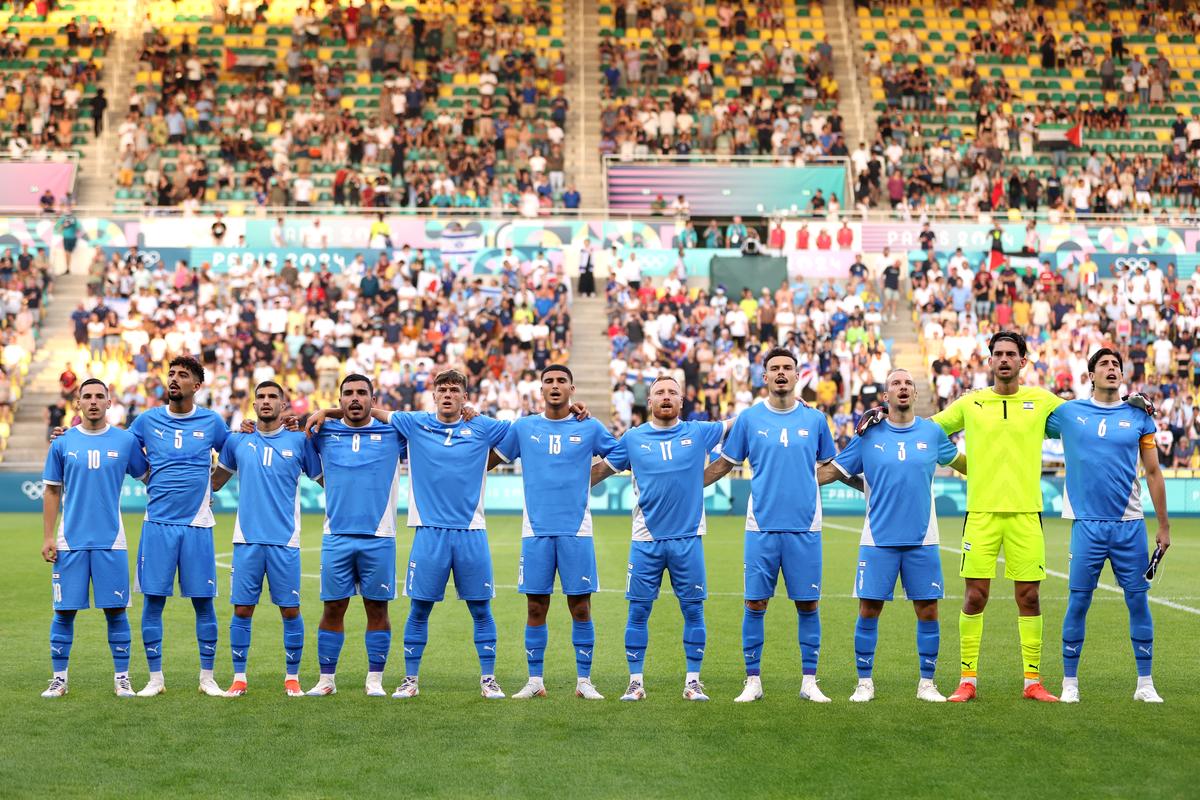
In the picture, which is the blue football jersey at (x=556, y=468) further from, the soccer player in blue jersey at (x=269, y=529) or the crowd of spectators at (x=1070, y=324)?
the crowd of spectators at (x=1070, y=324)

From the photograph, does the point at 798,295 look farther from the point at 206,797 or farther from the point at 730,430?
the point at 206,797

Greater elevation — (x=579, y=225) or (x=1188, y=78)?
(x=1188, y=78)

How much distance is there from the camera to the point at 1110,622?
47.1 ft

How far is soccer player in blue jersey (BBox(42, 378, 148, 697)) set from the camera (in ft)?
33.8

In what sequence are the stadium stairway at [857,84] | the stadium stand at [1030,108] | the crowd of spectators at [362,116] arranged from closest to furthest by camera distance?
the crowd of spectators at [362,116] → the stadium stand at [1030,108] → the stadium stairway at [857,84]

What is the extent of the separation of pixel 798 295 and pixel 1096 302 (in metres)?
6.69

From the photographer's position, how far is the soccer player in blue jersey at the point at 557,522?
33.5 feet

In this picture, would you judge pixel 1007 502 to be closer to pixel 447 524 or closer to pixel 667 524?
pixel 667 524

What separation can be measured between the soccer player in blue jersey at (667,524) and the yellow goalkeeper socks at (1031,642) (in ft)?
7.19

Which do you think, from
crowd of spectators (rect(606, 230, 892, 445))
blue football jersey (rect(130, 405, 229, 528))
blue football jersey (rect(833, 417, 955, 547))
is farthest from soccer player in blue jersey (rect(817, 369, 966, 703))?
crowd of spectators (rect(606, 230, 892, 445))

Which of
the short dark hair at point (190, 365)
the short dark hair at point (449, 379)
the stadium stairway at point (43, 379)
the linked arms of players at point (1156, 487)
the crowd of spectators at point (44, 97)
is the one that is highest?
the crowd of spectators at point (44, 97)

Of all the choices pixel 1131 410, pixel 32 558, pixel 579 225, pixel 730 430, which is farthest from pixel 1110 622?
pixel 579 225

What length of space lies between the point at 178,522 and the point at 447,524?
1.93 metres

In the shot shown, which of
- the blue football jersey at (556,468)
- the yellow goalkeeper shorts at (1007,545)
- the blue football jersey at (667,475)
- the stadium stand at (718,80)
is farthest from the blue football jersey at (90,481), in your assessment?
the stadium stand at (718,80)
